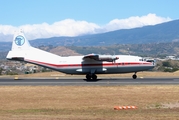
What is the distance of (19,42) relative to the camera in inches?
2408

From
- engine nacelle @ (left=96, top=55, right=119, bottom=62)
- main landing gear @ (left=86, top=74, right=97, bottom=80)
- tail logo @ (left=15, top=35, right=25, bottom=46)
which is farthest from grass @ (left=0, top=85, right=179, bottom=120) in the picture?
tail logo @ (left=15, top=35, right=25, bottom=46)

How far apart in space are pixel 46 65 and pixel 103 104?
29.6 meters

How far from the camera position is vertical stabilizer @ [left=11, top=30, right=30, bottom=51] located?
60.8 meters

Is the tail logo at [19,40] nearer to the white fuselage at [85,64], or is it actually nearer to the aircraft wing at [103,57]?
the white fuselage at [85,64]

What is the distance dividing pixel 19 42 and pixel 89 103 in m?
32.5

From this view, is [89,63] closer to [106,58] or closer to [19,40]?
[106,58]

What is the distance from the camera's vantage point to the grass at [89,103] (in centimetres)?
2367

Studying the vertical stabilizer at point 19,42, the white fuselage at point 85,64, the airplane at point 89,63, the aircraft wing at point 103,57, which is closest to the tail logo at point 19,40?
the vertical stabilizer at point 19,42

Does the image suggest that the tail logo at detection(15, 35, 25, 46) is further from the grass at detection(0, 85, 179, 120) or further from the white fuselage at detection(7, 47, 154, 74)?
the grass at detection(0, 85, 179, 120)

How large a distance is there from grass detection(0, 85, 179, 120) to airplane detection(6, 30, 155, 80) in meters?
13.9

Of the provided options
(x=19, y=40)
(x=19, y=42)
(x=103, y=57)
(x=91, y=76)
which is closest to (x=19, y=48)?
(x=19, y=42)

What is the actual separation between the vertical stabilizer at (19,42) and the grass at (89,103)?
1940cm

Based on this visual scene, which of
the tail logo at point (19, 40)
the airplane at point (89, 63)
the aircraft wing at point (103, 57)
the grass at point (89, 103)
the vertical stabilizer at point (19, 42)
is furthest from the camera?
the tail logo at point (19, 40)

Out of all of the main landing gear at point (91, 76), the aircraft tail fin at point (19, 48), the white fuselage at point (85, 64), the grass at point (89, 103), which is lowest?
the grass at point (89, 103)
